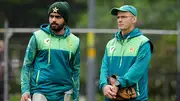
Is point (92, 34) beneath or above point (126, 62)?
beneath

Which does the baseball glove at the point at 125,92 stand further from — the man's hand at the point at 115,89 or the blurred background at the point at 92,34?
the blurred background at the point at 92,34

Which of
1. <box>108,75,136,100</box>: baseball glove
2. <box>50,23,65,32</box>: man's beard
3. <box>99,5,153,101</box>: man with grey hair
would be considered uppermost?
<box>50,23,65,32</box>: man's beard

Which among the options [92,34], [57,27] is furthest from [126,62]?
[92,34]

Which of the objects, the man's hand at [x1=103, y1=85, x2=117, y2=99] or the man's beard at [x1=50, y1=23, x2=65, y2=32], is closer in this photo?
the man's hand at [x1=103, y1=85, x2=117, y2=99]

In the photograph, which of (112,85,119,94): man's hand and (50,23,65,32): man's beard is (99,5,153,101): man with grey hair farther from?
(50,23,65,32): man's beard

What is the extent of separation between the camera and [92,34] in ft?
43.2

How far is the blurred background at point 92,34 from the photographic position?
13.2 metres

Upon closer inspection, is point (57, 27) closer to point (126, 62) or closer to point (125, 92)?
point (126, 62)

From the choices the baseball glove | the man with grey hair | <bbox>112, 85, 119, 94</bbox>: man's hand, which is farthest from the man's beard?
<bbox>112, 85, 119, 94</bbox>: man's hand

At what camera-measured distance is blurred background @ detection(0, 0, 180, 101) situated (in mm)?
13156

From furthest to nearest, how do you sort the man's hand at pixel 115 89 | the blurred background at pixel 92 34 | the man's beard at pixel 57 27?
the blurred background at pixel 92 34, the man's beard at pixel 57 27, the man's hand at pixel 115 89

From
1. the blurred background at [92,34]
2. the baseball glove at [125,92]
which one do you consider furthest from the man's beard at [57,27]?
the blurred background at [92,34]

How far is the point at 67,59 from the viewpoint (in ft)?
23.5

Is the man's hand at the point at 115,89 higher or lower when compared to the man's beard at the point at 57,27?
lower
